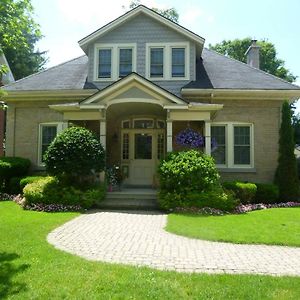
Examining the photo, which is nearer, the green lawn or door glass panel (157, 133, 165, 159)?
the green lawn

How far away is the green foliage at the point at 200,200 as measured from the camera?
1188cm

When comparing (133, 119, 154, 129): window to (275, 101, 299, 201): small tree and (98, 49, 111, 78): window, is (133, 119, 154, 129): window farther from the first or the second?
(275, 101, 299, 201): small tree

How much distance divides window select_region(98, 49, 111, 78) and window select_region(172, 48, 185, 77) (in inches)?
119

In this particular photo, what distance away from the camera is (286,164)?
48.8 feet

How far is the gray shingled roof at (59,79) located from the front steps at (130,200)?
5.78 metres

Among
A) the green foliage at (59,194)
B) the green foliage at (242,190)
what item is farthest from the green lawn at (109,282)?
the green foliage at (242,190)

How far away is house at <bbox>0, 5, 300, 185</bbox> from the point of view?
15.9 meters

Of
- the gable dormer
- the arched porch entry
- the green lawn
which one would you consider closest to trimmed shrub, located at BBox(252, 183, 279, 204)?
the arched porch entry

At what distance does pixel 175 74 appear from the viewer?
654 inches

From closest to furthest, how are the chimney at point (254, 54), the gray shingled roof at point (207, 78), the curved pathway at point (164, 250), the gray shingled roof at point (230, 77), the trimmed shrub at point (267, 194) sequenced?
the curved pathway at point (164, 250) < the trimmed shrub at point (267, 194) < the gray shingled roof at point (230, 77) < the gray shingled roof at point (207, 78) < the chimney at point (254, 54)

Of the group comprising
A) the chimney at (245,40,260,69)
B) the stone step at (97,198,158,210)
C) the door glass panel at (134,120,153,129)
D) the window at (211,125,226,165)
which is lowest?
the stone step at (97,198,158,210)

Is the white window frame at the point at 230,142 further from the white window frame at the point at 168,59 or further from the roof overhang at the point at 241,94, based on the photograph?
the white window frame at the point at 168,59

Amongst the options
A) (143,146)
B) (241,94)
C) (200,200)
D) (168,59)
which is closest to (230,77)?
(241,94)

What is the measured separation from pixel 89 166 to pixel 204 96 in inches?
256
